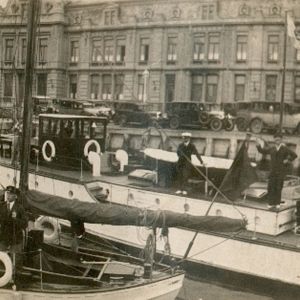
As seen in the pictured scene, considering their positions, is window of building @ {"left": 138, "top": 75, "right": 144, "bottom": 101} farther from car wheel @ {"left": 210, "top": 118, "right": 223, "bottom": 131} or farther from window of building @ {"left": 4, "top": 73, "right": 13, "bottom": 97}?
car wheel @ {"left": 210, "top": 118, "right": 223, "bottom": 131}

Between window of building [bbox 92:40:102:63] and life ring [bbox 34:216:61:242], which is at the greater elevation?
window of building [bbox 92:40:102:63]

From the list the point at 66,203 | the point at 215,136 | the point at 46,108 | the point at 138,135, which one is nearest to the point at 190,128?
the point at 215,136

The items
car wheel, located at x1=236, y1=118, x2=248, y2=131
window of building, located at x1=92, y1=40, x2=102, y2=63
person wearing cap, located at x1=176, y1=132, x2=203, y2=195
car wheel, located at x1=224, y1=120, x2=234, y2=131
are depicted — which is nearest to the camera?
person wearing cap, located at x1=176, y1=132, x2=203, y2=195

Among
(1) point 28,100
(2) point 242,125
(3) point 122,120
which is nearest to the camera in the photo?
(1) point 28,100

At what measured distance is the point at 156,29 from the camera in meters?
4.16

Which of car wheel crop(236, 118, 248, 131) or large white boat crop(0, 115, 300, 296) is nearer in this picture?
large white boat crop(0, 115, 300, 296)

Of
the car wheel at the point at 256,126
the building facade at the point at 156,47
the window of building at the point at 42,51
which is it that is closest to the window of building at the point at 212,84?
the building facade at the point at 156,47

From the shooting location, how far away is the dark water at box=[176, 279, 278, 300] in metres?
3.69

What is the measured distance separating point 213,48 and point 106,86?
106 cm

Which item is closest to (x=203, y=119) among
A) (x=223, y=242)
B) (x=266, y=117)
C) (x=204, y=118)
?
(x=204, y=118)

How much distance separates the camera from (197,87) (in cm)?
470

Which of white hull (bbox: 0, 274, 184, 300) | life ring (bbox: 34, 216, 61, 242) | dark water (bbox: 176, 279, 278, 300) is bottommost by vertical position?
dark water (bbox: 176, 279, 278, 300)

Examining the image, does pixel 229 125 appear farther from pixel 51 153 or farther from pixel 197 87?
pixel 51 153

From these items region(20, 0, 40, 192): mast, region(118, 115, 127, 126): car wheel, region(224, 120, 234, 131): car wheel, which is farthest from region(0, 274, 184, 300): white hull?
region(224, 120, 234, 131): car wheel
